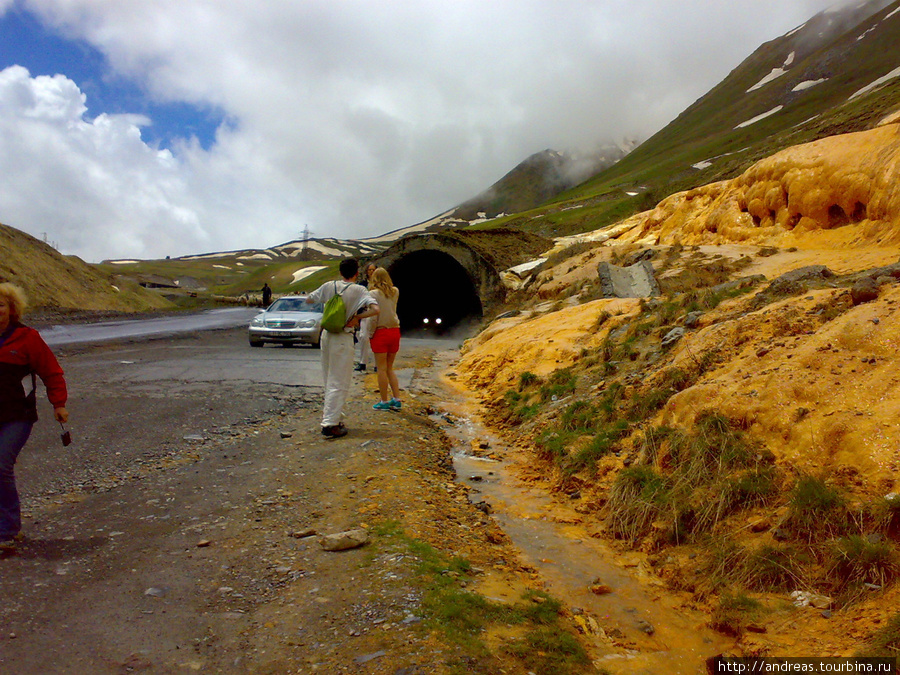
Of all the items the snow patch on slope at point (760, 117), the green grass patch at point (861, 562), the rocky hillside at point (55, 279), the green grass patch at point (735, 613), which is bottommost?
the green grass patch at point (735, 613)

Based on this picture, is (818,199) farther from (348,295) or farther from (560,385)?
(348,295)

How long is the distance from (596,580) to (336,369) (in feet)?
12.0

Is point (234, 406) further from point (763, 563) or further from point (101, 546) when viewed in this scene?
point (763, 563)

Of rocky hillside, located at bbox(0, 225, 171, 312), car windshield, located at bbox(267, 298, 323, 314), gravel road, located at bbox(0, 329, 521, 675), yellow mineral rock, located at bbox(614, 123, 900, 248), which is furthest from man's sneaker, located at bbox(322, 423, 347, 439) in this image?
rocky hillside, located at bbox(0, 225, 171, 312)

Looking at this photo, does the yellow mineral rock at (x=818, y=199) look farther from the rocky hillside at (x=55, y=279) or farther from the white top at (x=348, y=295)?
the rocky hillside at (x=55, y=279)

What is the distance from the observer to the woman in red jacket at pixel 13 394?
400cm

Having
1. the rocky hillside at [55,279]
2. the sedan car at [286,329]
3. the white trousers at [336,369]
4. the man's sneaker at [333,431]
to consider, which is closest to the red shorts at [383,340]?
the white trousers at [336,369]

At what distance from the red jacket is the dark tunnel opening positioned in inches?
983

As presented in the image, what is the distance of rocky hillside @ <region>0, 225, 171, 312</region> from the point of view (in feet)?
97.9

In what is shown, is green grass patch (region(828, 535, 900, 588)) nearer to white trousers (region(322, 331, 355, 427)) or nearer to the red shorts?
white trousers (region(322, 331, 355, 427))

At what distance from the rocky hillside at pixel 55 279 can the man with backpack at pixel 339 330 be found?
88.2 ft

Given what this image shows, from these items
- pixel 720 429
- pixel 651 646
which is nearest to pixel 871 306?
pixel 720 429

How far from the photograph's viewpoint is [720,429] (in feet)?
18.3

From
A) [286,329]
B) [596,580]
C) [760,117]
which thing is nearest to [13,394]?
[596,580]
